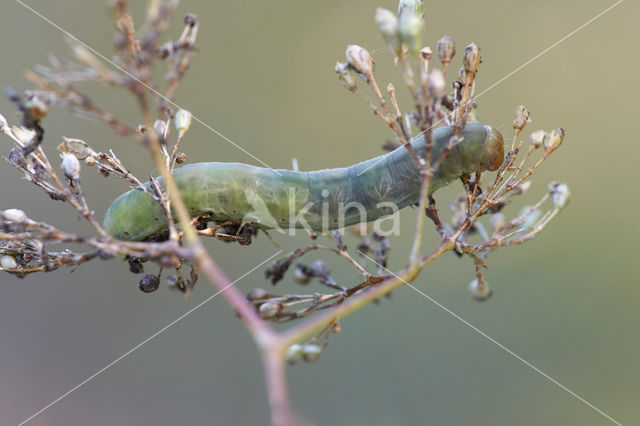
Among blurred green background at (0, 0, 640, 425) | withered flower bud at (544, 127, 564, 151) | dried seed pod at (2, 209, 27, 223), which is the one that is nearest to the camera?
dried seed pod at (2, 209, 27, 223)

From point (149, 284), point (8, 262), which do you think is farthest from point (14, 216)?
point (149, 284)

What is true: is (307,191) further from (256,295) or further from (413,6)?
(413,6)

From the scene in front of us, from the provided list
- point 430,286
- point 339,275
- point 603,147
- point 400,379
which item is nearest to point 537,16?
point 603,147

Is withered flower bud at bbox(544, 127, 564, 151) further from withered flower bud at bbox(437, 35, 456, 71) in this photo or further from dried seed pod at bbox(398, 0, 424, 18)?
dried seed pod at bbox(398, 0, 424, 18)


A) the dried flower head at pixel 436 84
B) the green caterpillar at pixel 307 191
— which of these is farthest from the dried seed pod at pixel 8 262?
the dried flower head at pixel 436 84

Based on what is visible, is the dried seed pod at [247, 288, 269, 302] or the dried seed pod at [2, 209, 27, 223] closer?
the dried seed pod at [2, 209, 27, 223]

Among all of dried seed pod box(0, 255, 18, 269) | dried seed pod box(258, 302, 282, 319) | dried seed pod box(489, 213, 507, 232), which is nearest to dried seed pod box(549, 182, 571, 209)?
dried seed pod box(489, 213, 507, 232)
